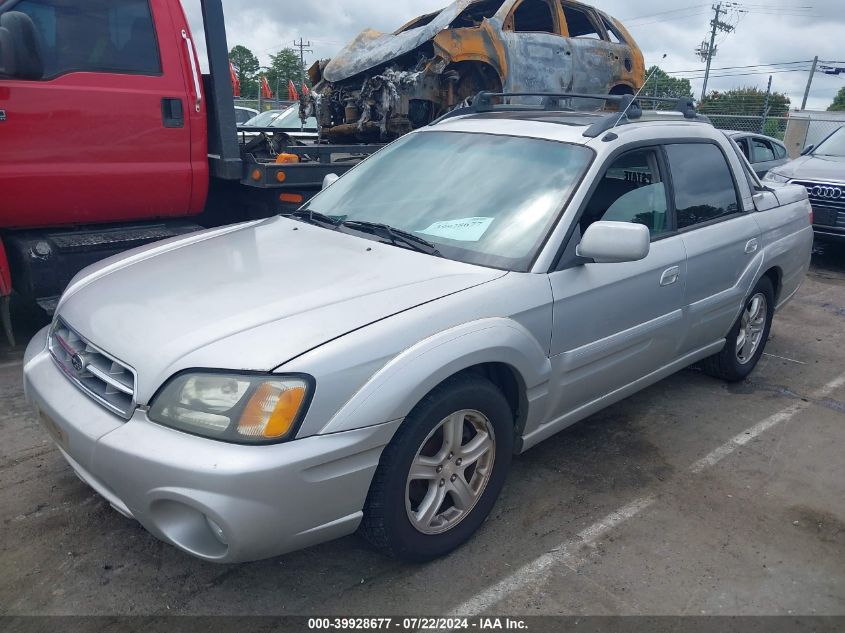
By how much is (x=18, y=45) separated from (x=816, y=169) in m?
8.45

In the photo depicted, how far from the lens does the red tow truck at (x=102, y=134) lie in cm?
435

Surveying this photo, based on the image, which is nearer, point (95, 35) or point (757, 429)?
point (757, 429)

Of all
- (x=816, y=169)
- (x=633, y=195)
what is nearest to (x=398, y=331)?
(x=633, y=195)

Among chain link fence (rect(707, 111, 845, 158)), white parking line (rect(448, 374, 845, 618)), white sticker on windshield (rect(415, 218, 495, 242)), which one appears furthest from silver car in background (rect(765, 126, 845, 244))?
chain link fence (rect(707, 111, 845, 158))

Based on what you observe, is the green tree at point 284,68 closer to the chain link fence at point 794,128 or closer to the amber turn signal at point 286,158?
the chain link fence at point 794,128

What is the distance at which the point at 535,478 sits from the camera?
10.9 ft

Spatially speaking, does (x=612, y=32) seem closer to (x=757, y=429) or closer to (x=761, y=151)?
(x=761, y=151)

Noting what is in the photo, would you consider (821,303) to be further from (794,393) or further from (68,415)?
(68,415)

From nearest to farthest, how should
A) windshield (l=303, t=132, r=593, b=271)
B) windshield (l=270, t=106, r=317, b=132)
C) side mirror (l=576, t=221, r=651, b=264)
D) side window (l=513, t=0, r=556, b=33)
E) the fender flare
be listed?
the fender flare < side mirror (l=576, t=221, r=651, b=264) < windshield (l=303, t=132, r=593, b=271) < side window (l=513, t=0, r=556, b=33) < windshield (l=270, t=106, r=317, b=132)

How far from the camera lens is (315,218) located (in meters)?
3.47

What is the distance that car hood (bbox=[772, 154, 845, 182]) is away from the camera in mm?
8219

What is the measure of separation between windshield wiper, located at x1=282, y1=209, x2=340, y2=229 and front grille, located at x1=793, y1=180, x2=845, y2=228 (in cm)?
A: 669

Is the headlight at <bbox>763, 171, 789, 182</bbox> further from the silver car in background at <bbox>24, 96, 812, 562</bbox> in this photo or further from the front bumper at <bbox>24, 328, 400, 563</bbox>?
the front bumper at <bbox>24, 328, 400, 563</bbox>

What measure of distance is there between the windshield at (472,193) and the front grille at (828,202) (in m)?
6.17
